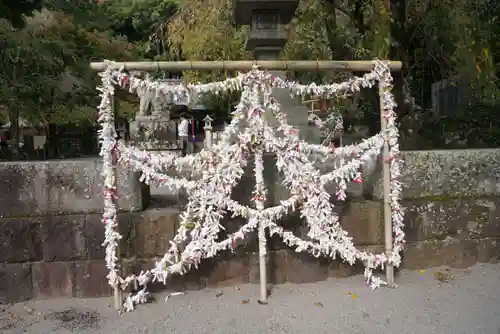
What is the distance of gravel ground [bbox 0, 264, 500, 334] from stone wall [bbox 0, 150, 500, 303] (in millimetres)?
162

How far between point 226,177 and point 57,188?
1596 millimetres

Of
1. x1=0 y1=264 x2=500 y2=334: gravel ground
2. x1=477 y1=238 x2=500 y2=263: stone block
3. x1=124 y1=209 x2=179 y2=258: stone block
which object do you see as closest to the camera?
x1=0 y1=264 x2=500 y2=334: gravel ground

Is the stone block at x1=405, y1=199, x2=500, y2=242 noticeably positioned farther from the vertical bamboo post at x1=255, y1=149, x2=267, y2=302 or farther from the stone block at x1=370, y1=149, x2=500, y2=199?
the vertical bamboo post at x1=255, y1=149, x2=267, y2=302

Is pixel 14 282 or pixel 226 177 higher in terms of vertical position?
pixel 226 177

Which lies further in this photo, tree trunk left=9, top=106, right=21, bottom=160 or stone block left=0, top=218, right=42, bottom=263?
tree trunk left=9, top=106, right=21, bottom=160

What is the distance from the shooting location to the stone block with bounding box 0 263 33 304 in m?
4.05

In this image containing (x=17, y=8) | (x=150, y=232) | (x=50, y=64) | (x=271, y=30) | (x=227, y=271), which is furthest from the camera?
(x=50, y=64)

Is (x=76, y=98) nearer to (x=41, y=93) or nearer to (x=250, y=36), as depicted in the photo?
(x=41, y=93)

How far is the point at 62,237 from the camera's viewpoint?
13.4ft


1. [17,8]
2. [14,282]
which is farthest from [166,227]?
[17,8]

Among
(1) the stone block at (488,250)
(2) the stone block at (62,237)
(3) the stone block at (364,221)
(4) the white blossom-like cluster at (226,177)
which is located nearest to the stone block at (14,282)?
(2) the stone block at (62,237)

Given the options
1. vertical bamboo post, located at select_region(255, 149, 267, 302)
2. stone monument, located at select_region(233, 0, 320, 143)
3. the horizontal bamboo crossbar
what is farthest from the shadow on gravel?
stone monument, located at select_region(233, 0, 320, 143)

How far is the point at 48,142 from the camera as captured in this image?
17.3 meters

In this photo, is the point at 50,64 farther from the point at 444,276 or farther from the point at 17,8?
the point at 444,276
